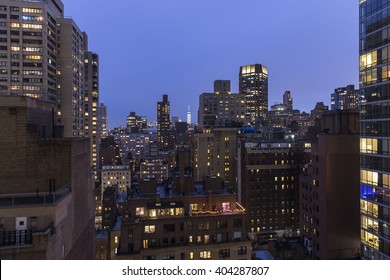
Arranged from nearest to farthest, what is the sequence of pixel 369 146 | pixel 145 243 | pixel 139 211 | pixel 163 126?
pixel 369 146 → pixel 145 243 → pixel 139 211 → pixel 163 126

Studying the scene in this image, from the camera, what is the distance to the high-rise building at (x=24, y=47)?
5053 centimetres

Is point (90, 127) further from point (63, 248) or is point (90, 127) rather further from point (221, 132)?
point (63, 248)

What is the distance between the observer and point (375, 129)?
18.8m

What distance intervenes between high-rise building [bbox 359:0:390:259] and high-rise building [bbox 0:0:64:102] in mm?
47475

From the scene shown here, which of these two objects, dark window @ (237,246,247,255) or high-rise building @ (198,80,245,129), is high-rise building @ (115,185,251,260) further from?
high-rise building @ (198,80,245,129)

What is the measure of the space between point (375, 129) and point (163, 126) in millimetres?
154360

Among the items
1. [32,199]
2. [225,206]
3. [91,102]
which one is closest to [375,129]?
[225,206]

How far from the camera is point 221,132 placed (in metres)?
61.9

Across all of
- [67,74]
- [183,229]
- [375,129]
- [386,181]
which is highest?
[67,74]

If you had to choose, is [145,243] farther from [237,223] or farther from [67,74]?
[67,74]

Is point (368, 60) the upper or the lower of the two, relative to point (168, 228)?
upper

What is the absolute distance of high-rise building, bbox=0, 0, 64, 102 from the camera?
166 feet
